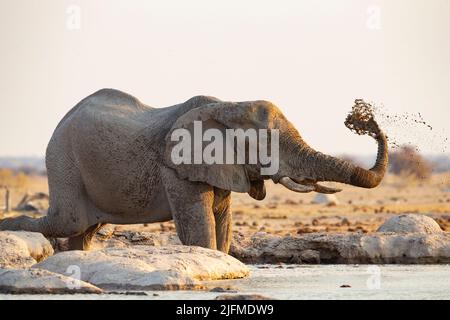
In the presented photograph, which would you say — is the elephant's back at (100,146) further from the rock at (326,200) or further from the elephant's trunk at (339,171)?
the rock at (326,200)

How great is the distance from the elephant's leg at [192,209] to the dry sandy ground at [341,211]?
4024 millimetres

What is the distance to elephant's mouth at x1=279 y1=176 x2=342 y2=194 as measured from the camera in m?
18.3

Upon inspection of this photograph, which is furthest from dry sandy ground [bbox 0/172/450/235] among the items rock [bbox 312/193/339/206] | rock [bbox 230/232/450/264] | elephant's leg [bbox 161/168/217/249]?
elephant's leg [bbox 161/168/217/249]

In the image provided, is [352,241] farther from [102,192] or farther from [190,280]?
[190,280]

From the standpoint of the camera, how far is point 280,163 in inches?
731

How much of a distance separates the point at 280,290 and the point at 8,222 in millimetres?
6138

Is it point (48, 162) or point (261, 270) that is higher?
point (48, 162)

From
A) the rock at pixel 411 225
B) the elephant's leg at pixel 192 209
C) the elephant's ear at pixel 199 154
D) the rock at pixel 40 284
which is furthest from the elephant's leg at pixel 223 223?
the rock at pixel 40 284

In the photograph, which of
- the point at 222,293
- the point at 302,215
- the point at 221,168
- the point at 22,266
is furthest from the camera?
the point at 302,215

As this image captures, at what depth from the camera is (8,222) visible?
67.8ft

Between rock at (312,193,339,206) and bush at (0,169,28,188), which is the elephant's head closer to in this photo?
rock at (312,193,339,206)

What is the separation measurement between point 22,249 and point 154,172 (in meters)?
2.53

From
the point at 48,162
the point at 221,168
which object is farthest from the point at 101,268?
the point at 48,162

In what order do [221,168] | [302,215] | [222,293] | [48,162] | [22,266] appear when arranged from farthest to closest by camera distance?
[302,215] → [48,162] → [221,168] → [22,266] → [222,293]
